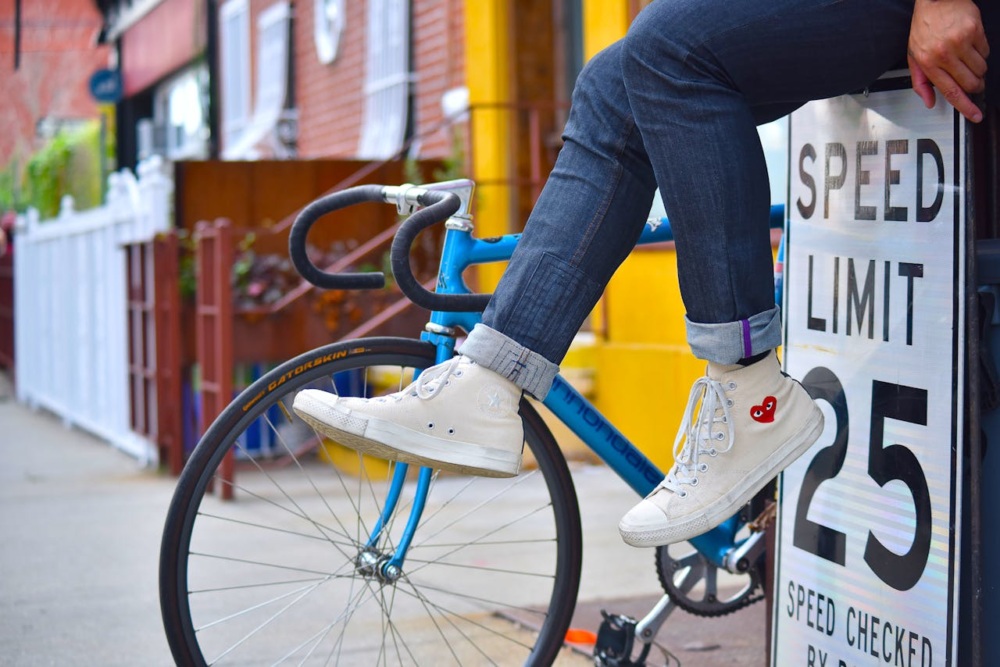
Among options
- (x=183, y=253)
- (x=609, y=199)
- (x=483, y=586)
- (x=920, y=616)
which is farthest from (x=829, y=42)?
(x=183, y=253)

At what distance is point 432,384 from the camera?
207 centimetres

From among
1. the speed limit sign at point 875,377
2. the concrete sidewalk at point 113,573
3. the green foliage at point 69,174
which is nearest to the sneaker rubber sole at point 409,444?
the speed limit sign at point 875,377

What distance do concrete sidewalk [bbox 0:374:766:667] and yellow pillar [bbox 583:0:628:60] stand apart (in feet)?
7.14

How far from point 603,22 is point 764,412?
4904mm

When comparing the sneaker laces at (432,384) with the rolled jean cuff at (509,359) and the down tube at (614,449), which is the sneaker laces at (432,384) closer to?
the rolled jean cuff at (509,359)

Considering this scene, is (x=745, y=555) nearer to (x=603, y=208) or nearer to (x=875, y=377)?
(x=875, y=377)

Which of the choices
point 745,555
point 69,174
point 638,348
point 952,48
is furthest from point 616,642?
point 69,174

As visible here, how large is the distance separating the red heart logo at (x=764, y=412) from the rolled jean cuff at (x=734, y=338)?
8 centimetres

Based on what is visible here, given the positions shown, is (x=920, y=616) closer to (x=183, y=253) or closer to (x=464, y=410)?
(x=464, y=410)

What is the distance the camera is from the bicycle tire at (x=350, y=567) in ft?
7.54

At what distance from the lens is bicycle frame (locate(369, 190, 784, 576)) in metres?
2.40

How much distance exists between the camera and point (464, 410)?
204 centimetres

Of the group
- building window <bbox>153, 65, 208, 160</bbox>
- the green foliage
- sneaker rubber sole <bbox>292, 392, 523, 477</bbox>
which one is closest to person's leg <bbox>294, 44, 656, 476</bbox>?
sneaker rubber sole <bbox>292, 392, 523, 477</bbox>

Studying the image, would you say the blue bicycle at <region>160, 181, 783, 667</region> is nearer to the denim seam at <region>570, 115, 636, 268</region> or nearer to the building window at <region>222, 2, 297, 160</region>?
the denim seam at <region>570, 115, 636, 268</region>
